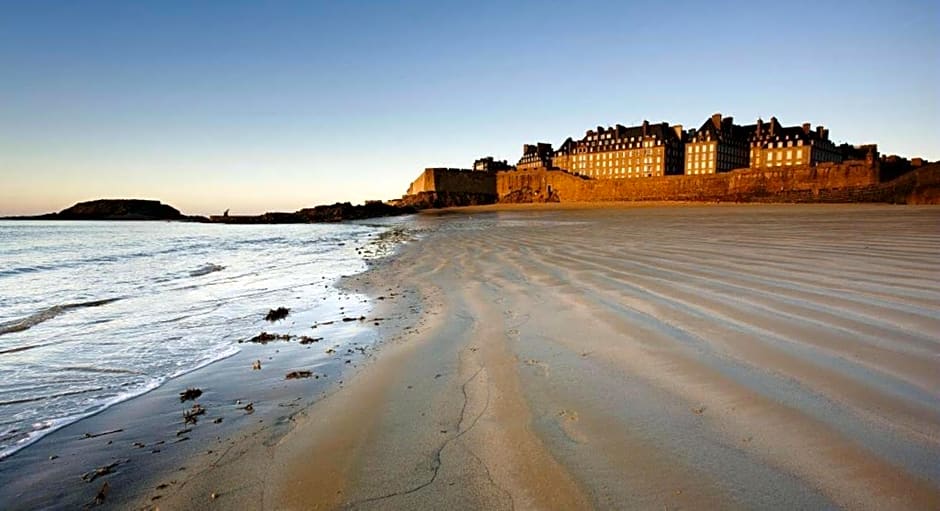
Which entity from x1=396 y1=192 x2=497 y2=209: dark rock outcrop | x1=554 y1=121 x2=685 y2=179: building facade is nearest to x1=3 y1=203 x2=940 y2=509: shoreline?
x1=396 y1=192 x2=497 y2=209: dark rock outcrop

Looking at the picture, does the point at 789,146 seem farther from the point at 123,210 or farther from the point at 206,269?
the point at 123,210

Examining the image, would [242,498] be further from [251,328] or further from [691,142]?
[691,142]

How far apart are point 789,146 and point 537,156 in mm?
33207

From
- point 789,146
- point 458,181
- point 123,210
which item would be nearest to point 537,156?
point 458,181

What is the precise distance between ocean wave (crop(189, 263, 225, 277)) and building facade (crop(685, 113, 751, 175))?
189ft

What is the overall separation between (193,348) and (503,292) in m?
2.75

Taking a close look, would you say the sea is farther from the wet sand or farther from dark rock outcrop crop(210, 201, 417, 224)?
dark rock outcrop crop(210, 201, 417, 224)

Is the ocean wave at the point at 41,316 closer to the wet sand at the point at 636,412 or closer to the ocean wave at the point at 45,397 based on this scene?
the ocean wave at the point at 45,397

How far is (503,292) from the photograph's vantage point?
5.04m

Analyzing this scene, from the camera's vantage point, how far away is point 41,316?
512cm

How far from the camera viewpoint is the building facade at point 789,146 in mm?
52656

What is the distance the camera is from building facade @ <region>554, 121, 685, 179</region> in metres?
61.1

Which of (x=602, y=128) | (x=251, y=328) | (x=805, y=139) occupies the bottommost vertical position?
(x=251, y=328)

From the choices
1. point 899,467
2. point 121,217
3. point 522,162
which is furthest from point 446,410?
point 121,217
